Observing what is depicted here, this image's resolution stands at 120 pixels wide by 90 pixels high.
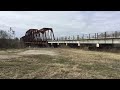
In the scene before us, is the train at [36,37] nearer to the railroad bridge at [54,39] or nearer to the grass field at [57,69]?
the railroad bridge at [54,39]

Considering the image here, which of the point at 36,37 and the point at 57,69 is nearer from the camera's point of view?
the point at 57,69

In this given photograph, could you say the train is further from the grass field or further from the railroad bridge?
the grass field

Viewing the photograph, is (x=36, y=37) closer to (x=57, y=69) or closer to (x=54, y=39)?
(x=54, y=39)

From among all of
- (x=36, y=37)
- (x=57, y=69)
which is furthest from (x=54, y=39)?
(x=57, y=69)

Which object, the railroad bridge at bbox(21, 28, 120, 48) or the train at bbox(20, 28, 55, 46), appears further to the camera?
the train at bbox(20, 28, 55, 46)

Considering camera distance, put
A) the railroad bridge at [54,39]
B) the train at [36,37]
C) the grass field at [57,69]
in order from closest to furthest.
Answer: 1. the grass field at [57,69]
2. the railroad bridge at [54,39]
3. the train at [36,37]

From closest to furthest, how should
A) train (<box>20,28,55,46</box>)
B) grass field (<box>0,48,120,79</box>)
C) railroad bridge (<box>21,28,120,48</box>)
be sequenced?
grass field (<box>0,48,120,79</box>) → railroad bridge (<box>21,28,120,48</box>) → train (<box>20,28,55,46</box>)

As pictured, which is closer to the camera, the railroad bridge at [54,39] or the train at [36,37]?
the railroad bridge at [54,39]

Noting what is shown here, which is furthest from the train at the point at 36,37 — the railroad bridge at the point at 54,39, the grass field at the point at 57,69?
the grass field at the point at 57,69

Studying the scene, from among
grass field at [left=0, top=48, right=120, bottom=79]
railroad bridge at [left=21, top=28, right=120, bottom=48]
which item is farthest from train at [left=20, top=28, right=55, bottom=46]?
grass field at [left=0, top=48, right=120, bottom=79]

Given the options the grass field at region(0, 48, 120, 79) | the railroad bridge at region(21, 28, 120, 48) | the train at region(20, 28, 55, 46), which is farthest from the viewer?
the train at region(20, 28, 55, 46)
